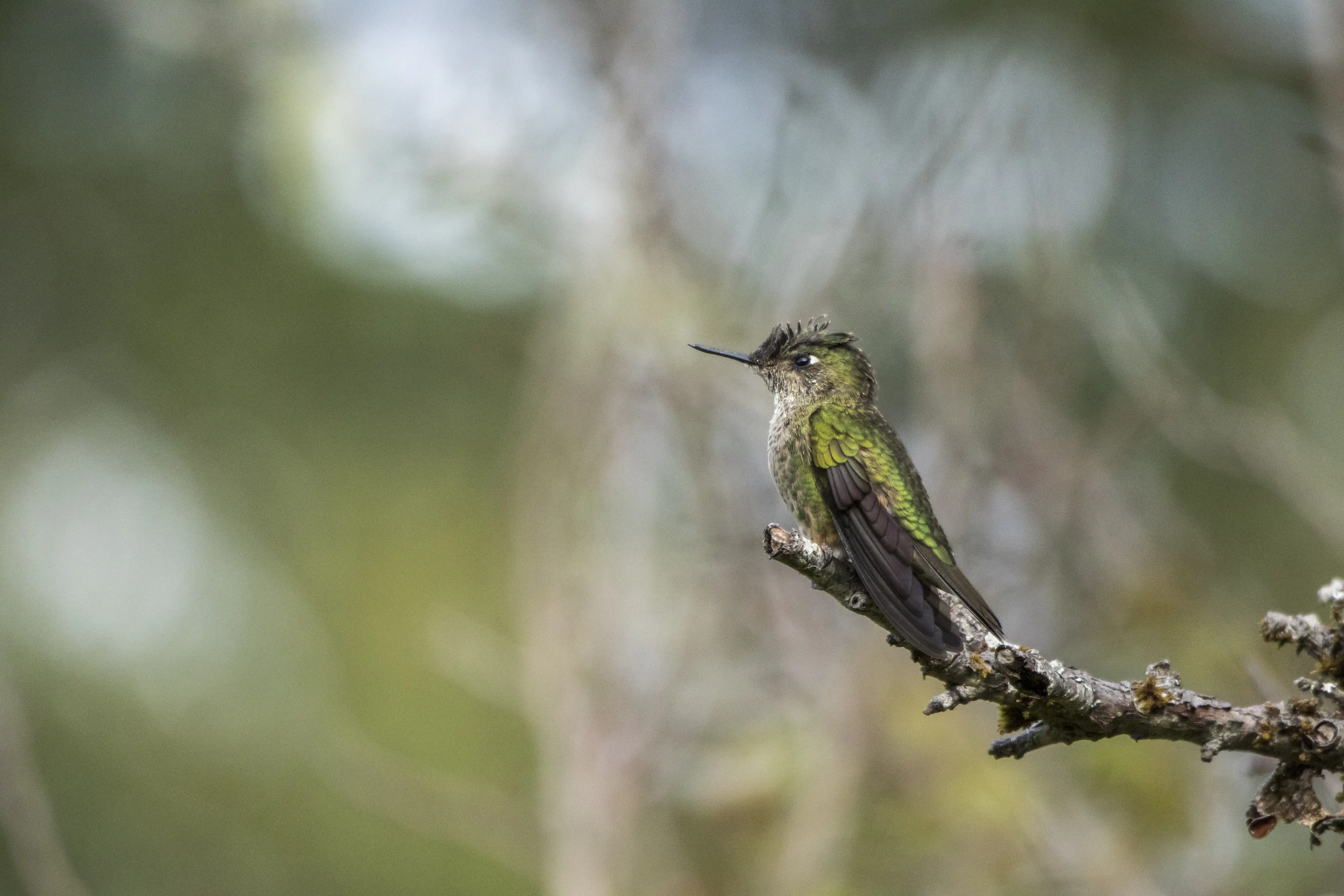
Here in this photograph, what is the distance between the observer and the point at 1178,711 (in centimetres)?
241

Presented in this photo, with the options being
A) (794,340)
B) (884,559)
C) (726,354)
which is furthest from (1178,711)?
(794,340)

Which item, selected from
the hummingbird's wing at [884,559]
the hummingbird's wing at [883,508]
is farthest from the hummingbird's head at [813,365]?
the hummingbird's wing at [884,559]

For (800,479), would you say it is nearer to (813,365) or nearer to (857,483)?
(857,483)

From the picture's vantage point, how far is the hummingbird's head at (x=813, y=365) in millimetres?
5156

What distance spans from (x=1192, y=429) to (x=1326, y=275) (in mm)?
11234

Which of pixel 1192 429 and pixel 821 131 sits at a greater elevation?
pixel 821 131

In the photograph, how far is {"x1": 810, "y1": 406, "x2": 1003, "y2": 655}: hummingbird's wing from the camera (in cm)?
350

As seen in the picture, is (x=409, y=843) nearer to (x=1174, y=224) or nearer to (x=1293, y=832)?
(x=1293, y=832)

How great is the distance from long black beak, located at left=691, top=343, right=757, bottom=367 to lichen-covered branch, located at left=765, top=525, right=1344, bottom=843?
6.91ft

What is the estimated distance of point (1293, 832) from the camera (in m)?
8.18

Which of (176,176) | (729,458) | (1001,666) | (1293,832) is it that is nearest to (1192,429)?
(729,458)

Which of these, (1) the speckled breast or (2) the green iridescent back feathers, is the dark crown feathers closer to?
(2) the green iridescent back feathers

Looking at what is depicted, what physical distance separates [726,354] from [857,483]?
93cm

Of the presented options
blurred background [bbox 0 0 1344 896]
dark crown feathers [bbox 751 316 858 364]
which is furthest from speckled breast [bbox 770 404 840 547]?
blurred background [bbox 0 0 1344 896]
